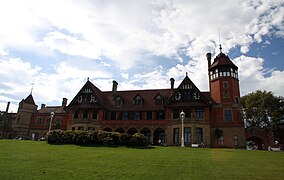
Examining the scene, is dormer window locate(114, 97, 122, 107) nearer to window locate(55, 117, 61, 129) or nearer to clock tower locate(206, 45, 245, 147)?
window locate(55, 117, 61, 129)

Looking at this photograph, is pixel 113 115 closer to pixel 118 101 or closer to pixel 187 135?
pixel 118 101

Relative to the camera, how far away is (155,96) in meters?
42.0

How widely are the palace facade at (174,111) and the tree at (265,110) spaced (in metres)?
9.88

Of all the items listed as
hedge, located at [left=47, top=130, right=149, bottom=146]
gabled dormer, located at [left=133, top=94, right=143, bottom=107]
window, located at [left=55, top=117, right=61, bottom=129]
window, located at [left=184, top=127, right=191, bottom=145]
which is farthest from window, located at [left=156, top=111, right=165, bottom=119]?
window, located at [left=55, top=117, right=61, bottom=129]

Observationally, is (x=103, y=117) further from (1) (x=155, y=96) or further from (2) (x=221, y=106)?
(2) (x=221, y=106)

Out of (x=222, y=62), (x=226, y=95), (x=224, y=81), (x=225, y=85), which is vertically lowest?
(x=226, y=95)

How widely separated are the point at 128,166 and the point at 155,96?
29811 millimetres

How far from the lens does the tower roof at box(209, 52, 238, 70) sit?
1547 inches

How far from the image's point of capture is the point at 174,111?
38.1 metres

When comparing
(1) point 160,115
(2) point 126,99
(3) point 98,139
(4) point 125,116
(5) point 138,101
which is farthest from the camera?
(2) point 126,99

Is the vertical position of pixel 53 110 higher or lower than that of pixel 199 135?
higher

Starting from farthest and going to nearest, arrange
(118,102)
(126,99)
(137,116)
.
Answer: (126,99), (118,102), (137,116)

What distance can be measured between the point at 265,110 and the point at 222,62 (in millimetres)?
14151

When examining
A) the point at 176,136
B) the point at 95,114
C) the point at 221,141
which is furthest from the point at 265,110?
the point at 95,114
